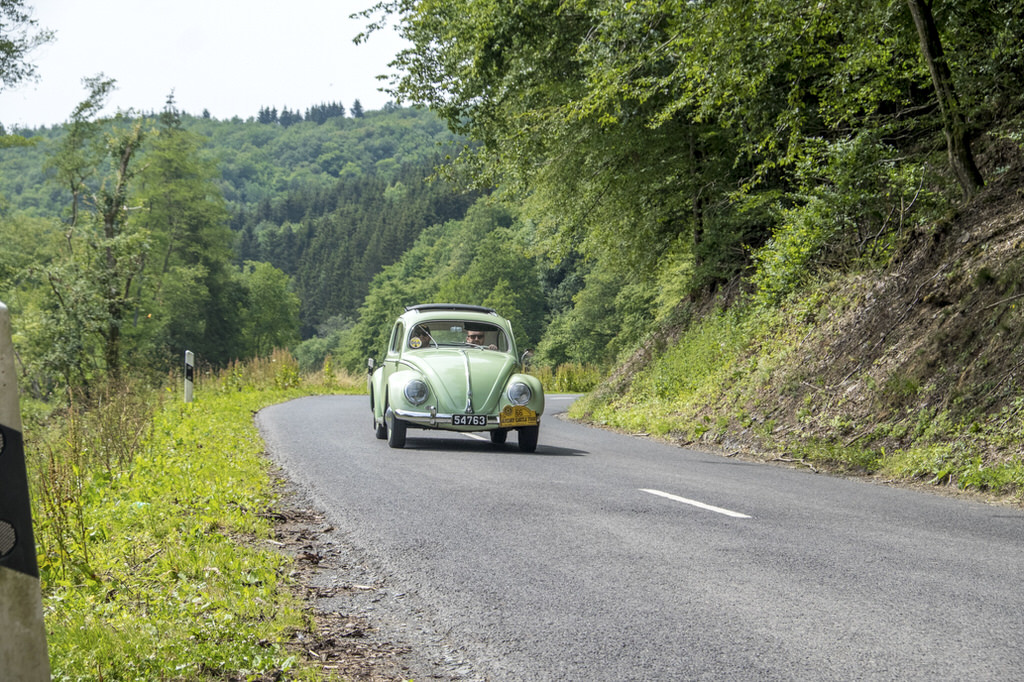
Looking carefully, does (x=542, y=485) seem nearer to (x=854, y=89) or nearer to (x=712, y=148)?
(x=854, y=89)

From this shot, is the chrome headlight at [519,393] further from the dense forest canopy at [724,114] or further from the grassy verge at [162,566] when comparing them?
the dense forest canopy at [724,114]

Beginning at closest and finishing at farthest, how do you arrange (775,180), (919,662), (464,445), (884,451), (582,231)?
1. (919,662)
2. (884,451)
3. (464,445)
4. (775,180)
5. (582,231)

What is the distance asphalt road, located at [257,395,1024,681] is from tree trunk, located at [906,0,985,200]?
5.67 metres

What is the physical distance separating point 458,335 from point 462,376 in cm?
158

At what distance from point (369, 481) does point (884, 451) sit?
233 inches

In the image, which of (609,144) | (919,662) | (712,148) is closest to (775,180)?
(712,148)

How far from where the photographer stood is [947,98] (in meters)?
11.9

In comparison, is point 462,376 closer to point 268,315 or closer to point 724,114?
point 724,114

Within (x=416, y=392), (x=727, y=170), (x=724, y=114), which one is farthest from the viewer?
(x=727, y=170)

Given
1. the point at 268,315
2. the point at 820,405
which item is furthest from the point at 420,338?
the point at 268,315

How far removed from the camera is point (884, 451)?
10.4m

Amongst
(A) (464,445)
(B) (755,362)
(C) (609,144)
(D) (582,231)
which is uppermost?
(C) (609,144)

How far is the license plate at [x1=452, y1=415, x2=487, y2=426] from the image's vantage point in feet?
39.7

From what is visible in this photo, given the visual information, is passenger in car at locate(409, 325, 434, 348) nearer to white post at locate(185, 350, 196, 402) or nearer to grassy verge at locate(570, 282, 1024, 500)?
grassy verge at locate(570, 282, 1024, 500)
